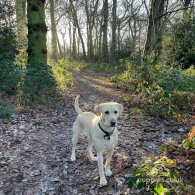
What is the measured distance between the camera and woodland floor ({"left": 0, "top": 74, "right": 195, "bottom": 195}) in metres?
4.18

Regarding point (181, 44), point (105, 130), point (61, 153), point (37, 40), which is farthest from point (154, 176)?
point (181, 44)

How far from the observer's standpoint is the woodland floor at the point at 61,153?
4180 mm

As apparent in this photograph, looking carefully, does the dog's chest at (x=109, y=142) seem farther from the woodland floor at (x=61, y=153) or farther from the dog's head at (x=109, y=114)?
the woodland floor at (x=61, y=153)

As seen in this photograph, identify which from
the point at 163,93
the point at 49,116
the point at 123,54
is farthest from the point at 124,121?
the point at 123,54

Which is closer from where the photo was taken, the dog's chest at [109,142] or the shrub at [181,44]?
the dog's chest at [109,142]

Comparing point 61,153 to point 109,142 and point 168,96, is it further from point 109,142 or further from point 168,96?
point 168,96

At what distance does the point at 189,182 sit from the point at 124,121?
Result: 3483mm

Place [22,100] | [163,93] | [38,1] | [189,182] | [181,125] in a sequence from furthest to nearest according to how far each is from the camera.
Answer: [38,1]
[22,100]
[163,93]
[181,125]
[189,182]

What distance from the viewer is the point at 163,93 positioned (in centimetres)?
738

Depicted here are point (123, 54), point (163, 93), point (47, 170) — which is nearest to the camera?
point (47, 170)

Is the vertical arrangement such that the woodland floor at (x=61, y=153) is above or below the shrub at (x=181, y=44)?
below

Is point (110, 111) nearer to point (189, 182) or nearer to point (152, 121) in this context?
point (189, 182)

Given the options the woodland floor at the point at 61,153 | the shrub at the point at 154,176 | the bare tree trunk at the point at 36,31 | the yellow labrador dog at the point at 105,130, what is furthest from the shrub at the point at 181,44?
the shrub at the point at 154,176

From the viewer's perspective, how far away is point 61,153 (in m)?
5.40
